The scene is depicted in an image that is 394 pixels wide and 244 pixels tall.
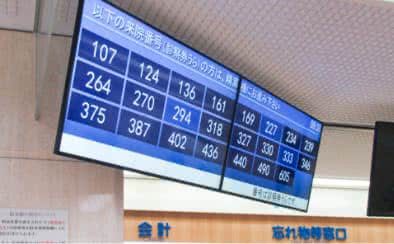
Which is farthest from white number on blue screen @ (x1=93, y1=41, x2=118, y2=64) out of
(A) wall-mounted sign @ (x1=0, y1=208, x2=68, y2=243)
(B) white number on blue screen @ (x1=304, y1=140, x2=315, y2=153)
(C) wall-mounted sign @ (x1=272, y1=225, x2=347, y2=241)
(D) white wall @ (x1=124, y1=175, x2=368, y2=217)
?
(C) wall-mounted sign @ (x1=272, y1=225, x2=347, y2=241)

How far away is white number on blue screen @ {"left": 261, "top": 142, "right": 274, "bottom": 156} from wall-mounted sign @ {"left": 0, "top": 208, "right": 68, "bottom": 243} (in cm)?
119

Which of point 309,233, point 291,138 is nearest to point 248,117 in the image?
point 291,138

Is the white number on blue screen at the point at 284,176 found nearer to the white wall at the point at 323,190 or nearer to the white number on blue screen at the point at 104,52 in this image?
the white wall at the point at 323,190

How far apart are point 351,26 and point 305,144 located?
46.4 inches

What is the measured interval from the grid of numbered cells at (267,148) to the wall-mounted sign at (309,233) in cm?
378

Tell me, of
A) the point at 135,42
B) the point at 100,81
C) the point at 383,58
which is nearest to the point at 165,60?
the point at 135,42

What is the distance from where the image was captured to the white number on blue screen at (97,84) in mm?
1868

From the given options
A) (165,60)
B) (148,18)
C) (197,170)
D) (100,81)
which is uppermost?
(148,18)

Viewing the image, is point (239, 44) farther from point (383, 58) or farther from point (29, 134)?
point (29, 134)

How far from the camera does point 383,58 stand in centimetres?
260

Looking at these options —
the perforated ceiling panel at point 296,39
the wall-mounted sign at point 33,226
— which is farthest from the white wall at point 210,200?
the wall-mounted sign at point 33,226

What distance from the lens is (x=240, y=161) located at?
2.78m

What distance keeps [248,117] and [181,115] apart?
1.91 ft

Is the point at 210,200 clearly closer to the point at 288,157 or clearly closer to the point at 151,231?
the point at 151,231
